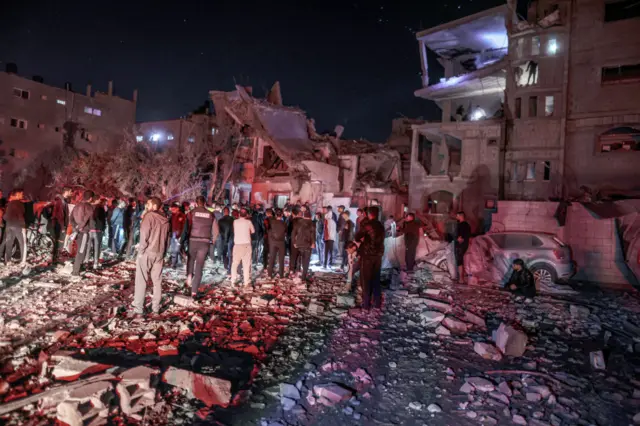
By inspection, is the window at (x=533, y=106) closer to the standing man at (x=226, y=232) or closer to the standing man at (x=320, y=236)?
the standing man at (x=320, y=236)

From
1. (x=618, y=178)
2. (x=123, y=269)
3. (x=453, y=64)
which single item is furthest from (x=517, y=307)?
(x=453, y=64)

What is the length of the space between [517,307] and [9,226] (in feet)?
39.0

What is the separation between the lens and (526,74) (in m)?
22.7

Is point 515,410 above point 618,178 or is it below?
below

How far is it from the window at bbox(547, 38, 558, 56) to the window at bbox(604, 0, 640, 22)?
2.32 m

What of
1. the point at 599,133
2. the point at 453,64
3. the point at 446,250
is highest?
the point at 453,64

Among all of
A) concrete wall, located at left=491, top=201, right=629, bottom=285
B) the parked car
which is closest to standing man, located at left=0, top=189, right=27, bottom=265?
the parked car

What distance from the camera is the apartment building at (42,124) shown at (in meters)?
31.2

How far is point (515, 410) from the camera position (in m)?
4.17

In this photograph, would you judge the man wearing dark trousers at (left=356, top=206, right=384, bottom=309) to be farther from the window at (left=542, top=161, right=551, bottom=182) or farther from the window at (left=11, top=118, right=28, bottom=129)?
the window at (left=11, top=118, right=28, bottom=129)

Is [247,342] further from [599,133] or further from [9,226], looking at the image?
[599,133]

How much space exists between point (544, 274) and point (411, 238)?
12.4 ft

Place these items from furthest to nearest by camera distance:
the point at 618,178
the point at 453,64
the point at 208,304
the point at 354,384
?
the point at 453,64 → the point at 618,178 → the point at 208,304 → the point at 354,384

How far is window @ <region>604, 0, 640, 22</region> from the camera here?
19562mm
